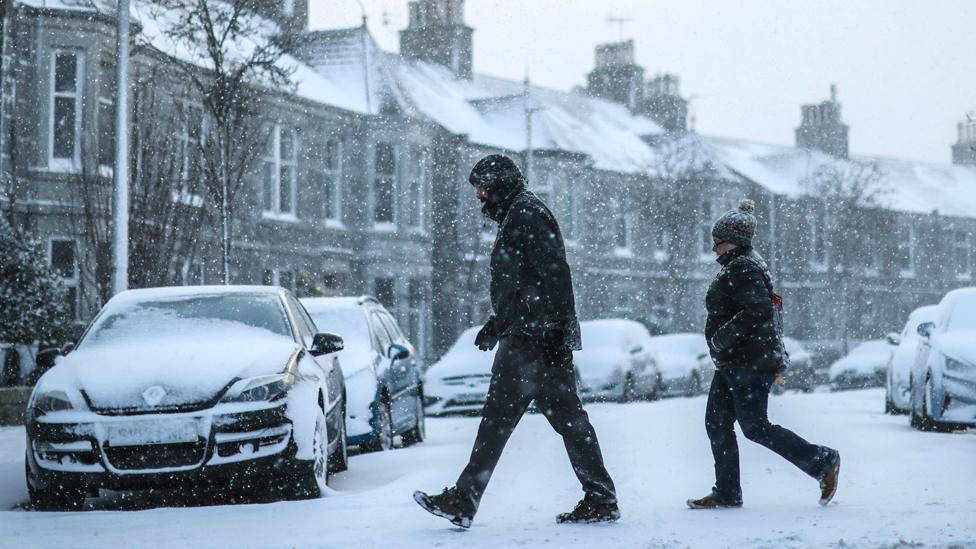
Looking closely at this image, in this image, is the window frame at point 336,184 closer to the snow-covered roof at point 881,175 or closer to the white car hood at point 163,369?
the snow-covered roof at point 881,175

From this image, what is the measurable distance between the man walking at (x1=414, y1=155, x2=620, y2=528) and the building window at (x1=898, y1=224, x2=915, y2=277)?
202 feet

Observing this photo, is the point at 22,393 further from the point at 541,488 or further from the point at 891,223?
the point at 891,223

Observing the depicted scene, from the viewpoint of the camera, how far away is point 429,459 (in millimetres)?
12156

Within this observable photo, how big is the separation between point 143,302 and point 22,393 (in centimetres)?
749

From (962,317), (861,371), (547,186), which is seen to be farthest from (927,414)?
(547,186)

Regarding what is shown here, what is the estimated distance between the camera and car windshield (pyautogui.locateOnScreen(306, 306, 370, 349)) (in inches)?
531

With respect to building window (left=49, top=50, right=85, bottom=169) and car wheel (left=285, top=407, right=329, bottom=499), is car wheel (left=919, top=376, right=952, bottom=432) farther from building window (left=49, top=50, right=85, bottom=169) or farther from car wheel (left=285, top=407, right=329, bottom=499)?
building window (left=49, top=50, right=85, bottom=169)

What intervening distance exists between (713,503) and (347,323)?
6.53 meters

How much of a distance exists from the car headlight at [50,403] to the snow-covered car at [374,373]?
4.11 meters

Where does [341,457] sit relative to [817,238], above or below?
below

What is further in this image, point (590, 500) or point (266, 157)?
point (266, 157)

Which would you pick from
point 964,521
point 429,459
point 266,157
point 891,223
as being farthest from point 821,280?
point 964,521

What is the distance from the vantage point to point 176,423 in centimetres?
834

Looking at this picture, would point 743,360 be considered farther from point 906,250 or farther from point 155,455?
point 906,250
